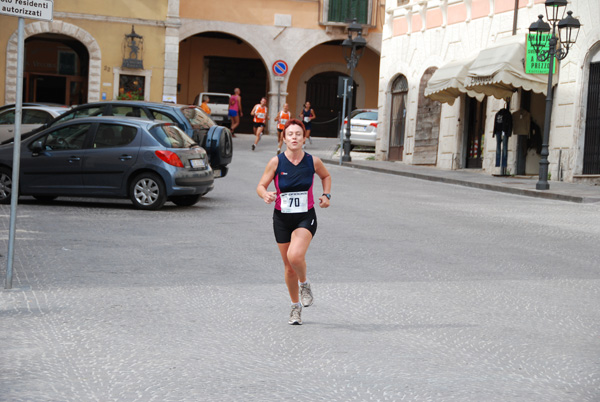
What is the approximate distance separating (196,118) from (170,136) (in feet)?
9.12

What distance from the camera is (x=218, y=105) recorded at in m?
44.2

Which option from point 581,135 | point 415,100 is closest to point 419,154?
point 415,100

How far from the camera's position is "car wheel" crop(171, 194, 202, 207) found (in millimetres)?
16547

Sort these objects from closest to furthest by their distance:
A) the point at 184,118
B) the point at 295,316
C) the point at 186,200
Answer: the point at 295,316, the point at 186,200, the point at 184,118

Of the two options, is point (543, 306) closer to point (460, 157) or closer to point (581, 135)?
point (581, 135)

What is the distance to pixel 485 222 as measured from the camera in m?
15.4

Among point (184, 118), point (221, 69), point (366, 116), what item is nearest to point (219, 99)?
point (221, 69)

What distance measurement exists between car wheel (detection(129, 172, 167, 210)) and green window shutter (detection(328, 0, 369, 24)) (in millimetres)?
33000

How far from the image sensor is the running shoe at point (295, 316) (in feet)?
24.0

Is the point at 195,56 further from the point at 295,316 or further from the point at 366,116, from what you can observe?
the point at 295,316

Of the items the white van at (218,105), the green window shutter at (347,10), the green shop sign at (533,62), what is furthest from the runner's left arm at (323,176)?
the green window shutter at (347,10)

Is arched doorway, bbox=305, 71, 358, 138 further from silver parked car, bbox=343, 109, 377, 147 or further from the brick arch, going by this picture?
the brick arch

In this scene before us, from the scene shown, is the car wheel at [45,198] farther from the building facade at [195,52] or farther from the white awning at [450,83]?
the building facade at [195,52]

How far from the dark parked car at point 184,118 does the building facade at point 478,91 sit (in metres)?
9.55
